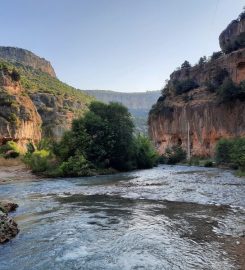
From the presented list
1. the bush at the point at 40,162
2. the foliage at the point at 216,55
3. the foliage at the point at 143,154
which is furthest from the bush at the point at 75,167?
the foliage at the point at 216,55

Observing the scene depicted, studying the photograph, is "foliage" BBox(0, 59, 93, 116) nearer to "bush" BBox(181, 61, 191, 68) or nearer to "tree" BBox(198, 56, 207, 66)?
"bush" BBox(181, 61, 191, 68)

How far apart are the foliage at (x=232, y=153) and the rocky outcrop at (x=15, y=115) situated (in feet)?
133

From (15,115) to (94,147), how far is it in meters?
34.9

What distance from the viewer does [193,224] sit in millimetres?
11344

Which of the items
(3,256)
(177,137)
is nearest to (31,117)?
(177,137)

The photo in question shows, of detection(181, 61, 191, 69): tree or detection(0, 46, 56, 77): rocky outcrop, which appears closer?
detection(181, 61, 191, 69): tree

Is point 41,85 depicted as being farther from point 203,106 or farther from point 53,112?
point 203,106

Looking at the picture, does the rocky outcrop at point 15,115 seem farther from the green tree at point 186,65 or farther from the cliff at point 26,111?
the green tree at point 186,65

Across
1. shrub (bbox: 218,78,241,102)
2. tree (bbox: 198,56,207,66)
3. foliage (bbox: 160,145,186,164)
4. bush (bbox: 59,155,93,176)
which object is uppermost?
tree (bbox: 198,56,207,66)

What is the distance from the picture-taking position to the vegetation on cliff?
39.6 m

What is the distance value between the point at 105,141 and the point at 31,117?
38.9m

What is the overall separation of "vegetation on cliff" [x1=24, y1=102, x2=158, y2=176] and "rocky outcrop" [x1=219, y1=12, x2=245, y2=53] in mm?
35606

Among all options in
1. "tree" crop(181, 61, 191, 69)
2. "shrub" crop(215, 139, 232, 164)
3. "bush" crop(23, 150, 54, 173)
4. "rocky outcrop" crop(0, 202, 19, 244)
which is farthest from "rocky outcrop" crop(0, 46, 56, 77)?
"rocky outcrop" crop(0, 202, 19, 244)

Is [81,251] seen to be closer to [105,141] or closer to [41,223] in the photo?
[41,223]
